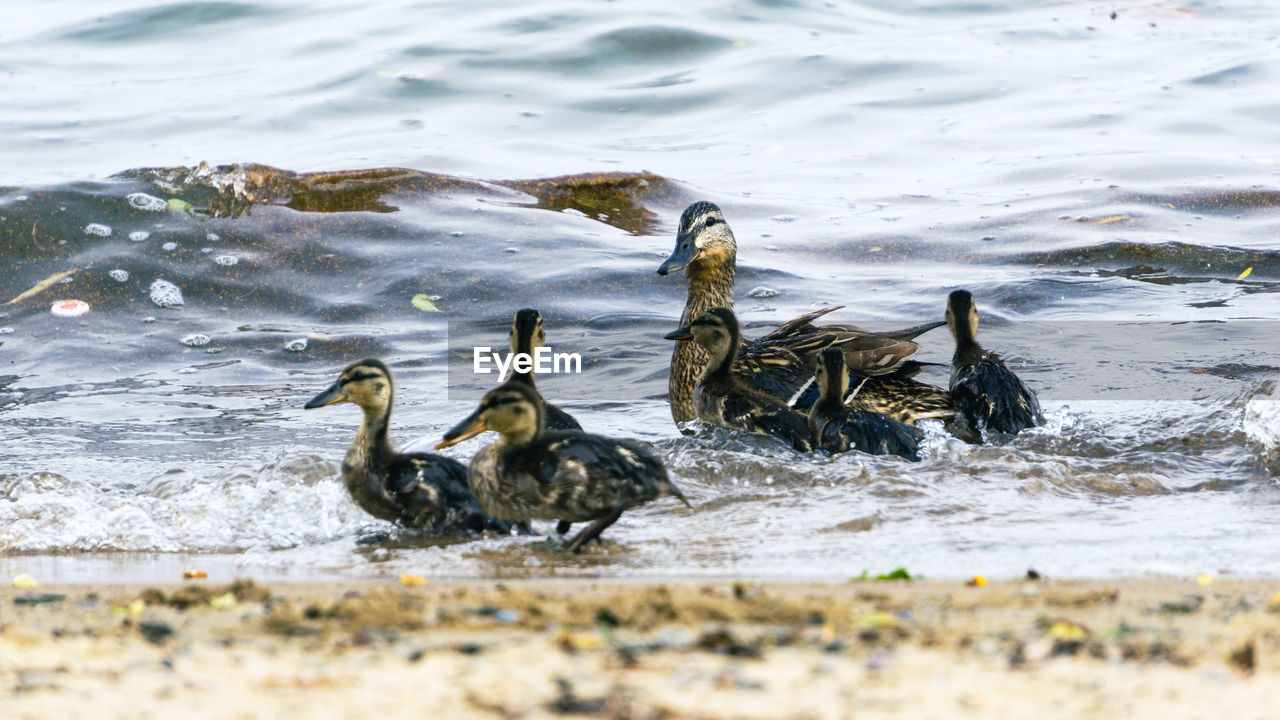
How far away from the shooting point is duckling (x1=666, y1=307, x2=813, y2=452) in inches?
268

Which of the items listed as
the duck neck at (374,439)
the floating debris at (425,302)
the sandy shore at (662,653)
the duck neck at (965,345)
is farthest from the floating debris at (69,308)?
the sandy shore at (662,653)

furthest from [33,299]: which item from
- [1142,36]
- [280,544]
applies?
[1142,36]

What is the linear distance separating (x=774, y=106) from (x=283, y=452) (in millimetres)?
10603

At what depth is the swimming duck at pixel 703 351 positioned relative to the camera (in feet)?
23.8

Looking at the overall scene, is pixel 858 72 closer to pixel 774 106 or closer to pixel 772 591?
pixel 774 106

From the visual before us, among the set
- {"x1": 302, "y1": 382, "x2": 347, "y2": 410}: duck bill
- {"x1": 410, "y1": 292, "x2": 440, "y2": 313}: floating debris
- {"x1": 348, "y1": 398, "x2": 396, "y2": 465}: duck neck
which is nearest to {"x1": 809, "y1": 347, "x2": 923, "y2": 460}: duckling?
{"x1": 348, "y1": 398, "x2": 396, "y2": 465}: duck neck

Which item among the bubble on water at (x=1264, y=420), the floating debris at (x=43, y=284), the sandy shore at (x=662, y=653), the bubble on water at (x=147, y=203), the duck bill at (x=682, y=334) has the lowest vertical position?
the bubble on water at (x=1264, y=420)

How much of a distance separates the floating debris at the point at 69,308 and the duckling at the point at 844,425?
18.8 feet

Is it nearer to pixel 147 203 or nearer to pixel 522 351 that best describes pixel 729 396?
pixel 522 351

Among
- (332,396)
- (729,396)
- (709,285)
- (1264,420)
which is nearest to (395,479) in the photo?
(332,396)

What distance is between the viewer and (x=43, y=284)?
33.6ft

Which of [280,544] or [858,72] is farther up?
[858,72]

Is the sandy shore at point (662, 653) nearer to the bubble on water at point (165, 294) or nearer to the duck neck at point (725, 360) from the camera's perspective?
the duck neck at point (725, 360)

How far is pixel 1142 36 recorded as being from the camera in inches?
782
